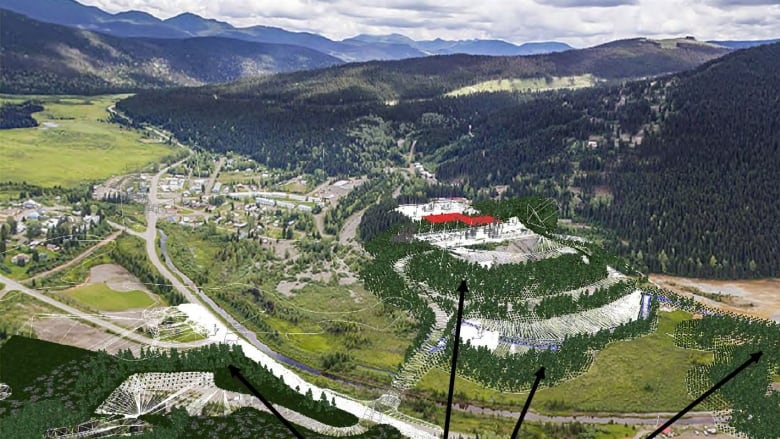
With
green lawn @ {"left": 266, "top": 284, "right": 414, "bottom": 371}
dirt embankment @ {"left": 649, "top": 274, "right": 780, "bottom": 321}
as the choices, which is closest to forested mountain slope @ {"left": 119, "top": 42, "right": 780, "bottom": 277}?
dirt embankment @ {"left": 649, "top": 274, "right": 780, "bottom": 321}

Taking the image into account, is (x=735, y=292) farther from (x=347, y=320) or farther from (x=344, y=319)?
(x=344, y=319)

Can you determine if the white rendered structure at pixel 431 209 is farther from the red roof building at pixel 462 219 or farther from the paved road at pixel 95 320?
the paved road at pixel 95 320

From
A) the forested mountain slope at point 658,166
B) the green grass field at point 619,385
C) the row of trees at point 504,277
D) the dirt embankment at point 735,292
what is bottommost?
the green grass field at point 619,385

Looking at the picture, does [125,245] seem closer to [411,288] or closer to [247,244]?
[247,244]

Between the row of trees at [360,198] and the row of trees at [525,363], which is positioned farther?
the row of trees at [360,198]

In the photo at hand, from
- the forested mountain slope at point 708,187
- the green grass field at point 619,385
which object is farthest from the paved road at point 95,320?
the forested mountain slope at point 708,187

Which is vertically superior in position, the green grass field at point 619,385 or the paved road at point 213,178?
the paved road at point 213,178

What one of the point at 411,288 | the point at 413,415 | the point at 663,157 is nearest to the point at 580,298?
the point at 411,288

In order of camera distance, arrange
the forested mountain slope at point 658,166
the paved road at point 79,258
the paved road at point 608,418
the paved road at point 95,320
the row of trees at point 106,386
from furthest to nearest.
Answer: the forested mountain slope at point 658,166 < the paved road at point 79,258 < the paved road at point 95,320 < the paved road at point 608,418 < the row of trees at point 106,386

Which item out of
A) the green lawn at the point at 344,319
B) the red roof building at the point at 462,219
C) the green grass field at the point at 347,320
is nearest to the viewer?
the green grass field at the point at 347,320
